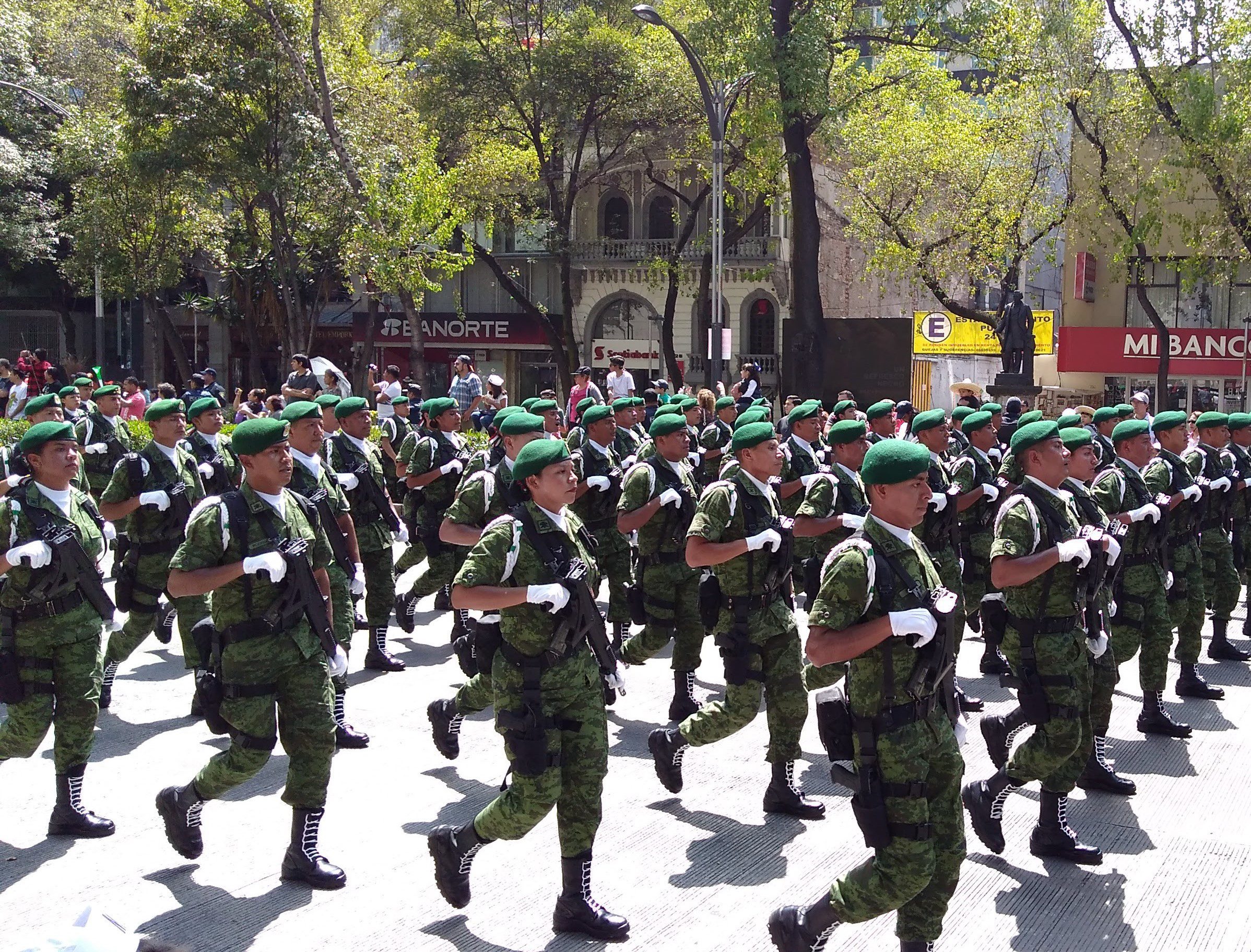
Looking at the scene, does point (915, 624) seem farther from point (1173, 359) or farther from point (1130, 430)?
point (1173, 359)

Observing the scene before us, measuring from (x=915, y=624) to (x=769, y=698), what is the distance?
2298 millimetres

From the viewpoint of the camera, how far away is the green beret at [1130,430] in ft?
26.5

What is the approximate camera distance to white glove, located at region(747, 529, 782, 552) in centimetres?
651

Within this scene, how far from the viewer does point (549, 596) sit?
16.5ft

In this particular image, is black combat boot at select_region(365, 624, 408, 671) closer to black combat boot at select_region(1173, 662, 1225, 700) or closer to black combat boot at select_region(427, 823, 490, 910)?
black combat boot at select_region(427, 823, 490, 910)

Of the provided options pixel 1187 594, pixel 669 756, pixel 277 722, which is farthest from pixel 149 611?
pixel 1187 594

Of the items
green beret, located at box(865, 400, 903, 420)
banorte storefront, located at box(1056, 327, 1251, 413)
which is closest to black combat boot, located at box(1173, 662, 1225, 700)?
green beret, located at box(865, 400, 903, 420)

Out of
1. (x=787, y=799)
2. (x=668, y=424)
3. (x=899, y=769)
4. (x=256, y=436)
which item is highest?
(x=256, y=436)

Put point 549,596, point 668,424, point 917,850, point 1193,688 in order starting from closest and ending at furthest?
point 917,850
point 549,596
point 668,424
point 1193,688

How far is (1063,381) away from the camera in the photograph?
111ft

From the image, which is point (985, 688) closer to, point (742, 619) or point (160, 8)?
point (742, 619)

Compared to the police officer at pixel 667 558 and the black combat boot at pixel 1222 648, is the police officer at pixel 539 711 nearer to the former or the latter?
the police officer at pixel 667 558

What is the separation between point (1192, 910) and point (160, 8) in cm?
3477

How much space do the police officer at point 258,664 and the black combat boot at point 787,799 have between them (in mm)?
2300
